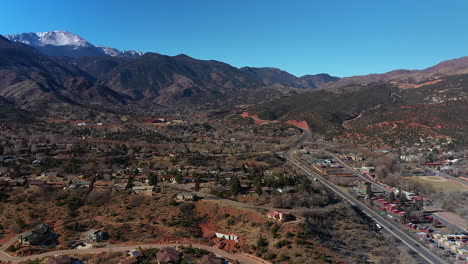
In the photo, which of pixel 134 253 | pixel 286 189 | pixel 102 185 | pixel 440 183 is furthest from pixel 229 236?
pixel 440 183

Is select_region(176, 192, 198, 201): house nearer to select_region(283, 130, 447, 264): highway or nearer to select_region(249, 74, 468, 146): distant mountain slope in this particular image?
select_region(283, 130, 447, 264): highway

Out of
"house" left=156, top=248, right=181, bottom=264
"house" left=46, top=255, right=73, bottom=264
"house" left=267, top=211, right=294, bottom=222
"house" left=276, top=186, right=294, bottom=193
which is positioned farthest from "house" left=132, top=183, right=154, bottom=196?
"house" left=276, top=186, right=294, bottom=193

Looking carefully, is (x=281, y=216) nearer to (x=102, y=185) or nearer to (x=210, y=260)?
(x=210, y=260)

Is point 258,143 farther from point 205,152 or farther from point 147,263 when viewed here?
point 147,263

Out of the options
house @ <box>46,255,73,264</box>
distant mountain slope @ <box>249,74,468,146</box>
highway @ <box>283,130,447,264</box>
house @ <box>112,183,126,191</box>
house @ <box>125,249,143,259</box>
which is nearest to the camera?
house @ <box>46,255,73,264</box>

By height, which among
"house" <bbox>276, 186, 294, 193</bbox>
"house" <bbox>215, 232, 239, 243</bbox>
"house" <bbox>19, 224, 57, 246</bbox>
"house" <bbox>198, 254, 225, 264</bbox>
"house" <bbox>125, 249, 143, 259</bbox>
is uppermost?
"house" <bbox>19, 224, 57, 246</bbox>

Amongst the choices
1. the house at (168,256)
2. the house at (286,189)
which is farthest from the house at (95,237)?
the house at (286,189)

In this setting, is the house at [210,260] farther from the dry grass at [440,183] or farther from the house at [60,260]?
the dry grass at [440,183]
